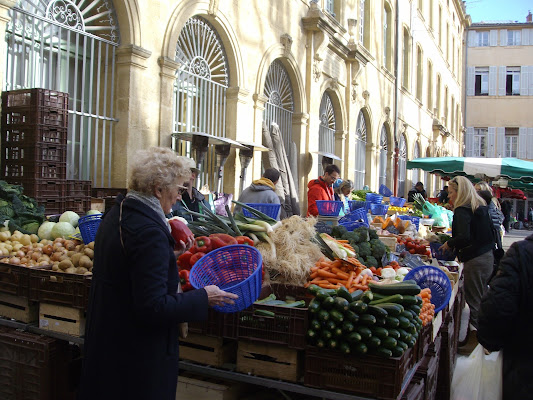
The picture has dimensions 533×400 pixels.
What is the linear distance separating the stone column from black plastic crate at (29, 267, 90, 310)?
4.23 metres

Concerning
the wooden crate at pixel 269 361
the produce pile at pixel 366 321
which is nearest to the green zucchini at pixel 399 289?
the produce pile at pixel 366 321

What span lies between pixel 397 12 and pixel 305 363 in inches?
862

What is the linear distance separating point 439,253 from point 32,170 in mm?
4986

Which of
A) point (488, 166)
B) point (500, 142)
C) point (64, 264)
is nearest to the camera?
point (64, 264)

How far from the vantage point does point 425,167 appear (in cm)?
1353

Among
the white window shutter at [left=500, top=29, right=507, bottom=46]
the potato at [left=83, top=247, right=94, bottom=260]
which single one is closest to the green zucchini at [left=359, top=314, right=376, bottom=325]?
the potato at [left=83, top=247, right=94, bottom=260]

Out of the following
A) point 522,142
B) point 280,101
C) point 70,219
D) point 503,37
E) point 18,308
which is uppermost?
point 503,37

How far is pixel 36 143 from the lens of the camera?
19.0 ft

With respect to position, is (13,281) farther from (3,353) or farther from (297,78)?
(297,78)

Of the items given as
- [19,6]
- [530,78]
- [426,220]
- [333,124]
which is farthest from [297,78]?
[530,78]

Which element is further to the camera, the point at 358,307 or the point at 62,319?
the point at 62,319

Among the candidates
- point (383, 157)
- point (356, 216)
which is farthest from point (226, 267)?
point (383, 157)

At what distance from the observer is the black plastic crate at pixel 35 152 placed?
19.1ft

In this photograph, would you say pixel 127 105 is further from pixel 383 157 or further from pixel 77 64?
pixel 383 157
